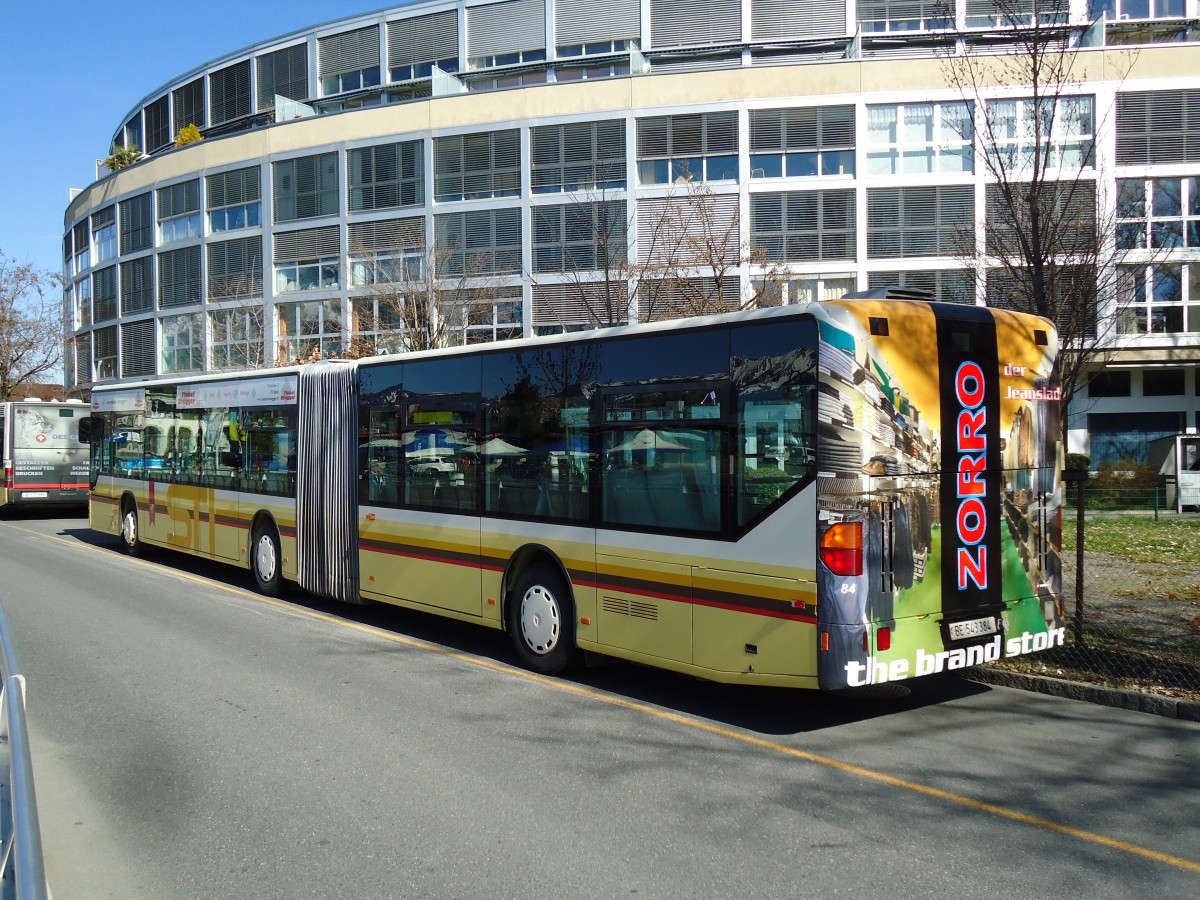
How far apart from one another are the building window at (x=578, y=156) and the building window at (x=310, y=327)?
29.1 feet

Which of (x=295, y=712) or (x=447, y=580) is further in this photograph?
(x=447, y=580)

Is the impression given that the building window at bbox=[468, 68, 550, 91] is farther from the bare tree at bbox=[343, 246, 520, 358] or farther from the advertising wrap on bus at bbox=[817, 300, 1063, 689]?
the advertising wrap on bus at bbox=[817, 300, 1063, 689]

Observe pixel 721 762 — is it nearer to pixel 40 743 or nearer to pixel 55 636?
pixel 40 743

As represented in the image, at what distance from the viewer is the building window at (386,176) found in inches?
1411

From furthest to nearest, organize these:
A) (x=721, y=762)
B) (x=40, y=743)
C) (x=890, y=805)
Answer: (x=40, y=743) < (x=721, y=762) < (x=890, y=805)

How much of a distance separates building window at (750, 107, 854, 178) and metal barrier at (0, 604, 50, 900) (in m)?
30.4

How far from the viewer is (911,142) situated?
103 feet

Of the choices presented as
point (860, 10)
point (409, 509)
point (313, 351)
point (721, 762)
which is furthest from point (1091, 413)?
point (721, 762)

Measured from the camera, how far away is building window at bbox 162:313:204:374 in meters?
42.0

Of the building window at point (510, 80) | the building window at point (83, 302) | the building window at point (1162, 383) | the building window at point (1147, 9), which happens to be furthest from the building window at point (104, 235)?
the building window at point (1162, 383)

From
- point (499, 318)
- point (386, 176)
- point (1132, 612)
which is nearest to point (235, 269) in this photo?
point (386, 176)

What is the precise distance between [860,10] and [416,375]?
3072 cm

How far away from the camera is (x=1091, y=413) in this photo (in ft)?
105

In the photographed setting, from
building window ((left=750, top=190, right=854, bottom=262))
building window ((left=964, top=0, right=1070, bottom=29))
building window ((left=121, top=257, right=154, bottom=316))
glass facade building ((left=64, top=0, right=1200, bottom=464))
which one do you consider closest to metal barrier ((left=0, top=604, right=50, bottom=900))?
building window ((left=964, top=0, right=1070, bottom=29))
